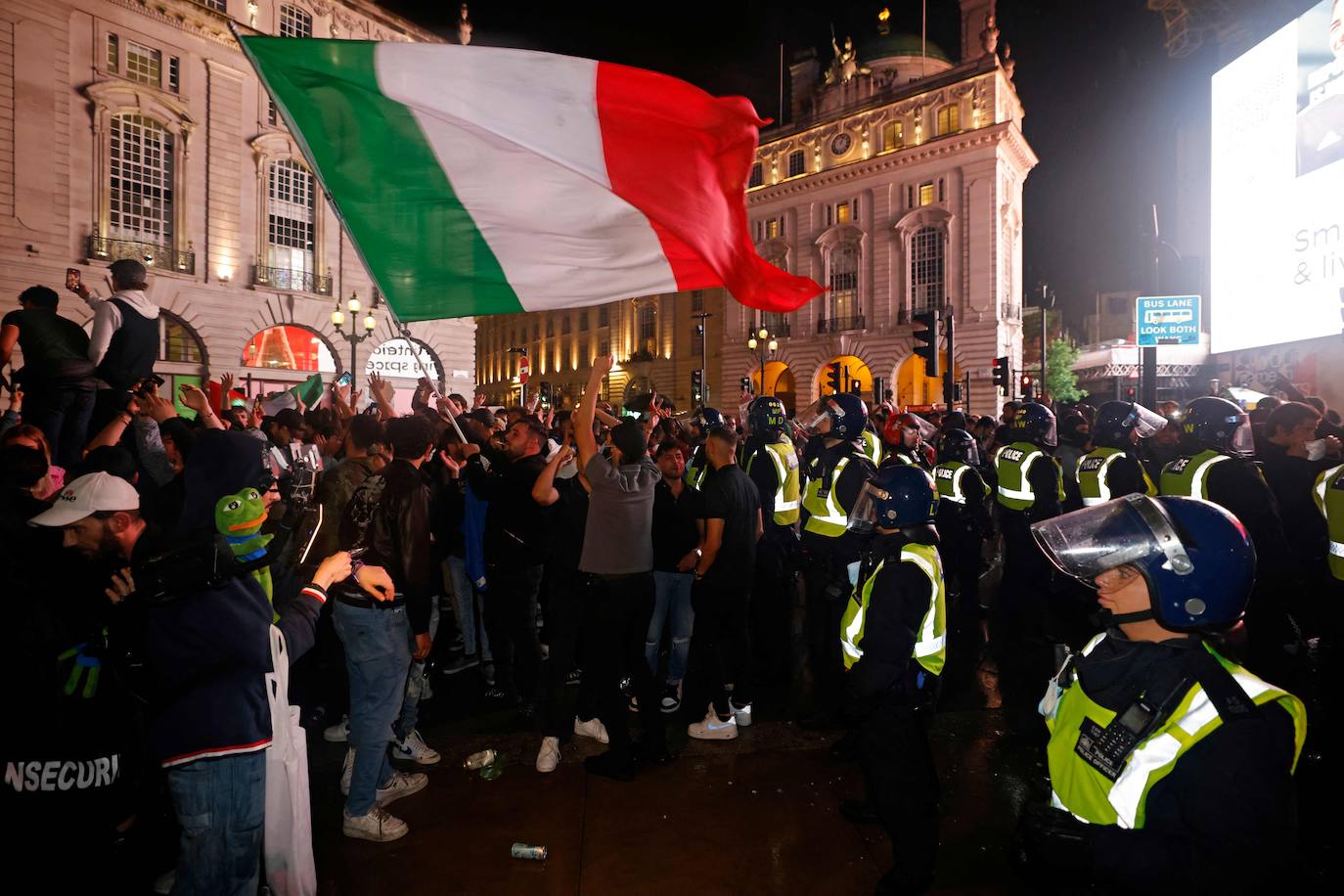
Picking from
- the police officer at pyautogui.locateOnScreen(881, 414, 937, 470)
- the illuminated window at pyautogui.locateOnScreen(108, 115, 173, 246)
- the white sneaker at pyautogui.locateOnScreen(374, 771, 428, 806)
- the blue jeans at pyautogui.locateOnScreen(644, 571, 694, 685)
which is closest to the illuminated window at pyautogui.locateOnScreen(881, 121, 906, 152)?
the illuminated window at pyautogui.locateOnScreen(108, 115, 173, 246)

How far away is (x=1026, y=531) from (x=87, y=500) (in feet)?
24.7

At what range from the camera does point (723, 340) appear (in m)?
53.2

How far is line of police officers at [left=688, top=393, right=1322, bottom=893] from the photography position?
5.61 feet

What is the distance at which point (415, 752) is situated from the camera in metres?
4.79

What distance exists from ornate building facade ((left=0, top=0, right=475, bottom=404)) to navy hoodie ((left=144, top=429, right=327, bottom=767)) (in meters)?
18.7

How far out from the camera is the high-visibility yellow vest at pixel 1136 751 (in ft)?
5.68

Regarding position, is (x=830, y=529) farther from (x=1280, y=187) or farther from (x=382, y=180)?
(x=1280, y=187)

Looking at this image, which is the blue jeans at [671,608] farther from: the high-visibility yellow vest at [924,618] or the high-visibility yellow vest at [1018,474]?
the high-visibility yellow vest at [1018,474]

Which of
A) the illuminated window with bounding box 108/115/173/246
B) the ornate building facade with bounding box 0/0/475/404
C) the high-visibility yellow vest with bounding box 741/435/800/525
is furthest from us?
the illuminated window with bounding box 108/115/173/246

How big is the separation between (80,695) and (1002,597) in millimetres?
7454

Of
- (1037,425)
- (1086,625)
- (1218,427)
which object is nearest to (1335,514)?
(1218,427)

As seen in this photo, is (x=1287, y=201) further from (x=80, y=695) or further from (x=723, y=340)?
(x=723, y=340)

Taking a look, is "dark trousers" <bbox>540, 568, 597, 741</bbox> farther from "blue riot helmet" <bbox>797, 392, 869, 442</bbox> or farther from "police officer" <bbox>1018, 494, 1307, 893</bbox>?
"police officer" <bbox>1018, 494, 1307, 893</bbox>

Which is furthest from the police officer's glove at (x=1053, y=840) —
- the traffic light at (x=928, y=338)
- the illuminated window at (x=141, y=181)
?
the illuminated window at (x=141, y=181)
